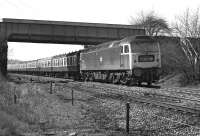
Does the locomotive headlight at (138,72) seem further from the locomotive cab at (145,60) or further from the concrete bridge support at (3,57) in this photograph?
the concrete bridge support at (3,57)

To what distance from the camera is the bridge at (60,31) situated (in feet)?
156

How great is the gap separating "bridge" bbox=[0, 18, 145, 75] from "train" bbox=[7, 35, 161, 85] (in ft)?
35.9

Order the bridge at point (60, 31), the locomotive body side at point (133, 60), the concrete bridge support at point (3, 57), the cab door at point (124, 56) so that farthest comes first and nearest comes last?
the bridge at point (60, 31) < the concrete bridge support at point (3, 57) < the cab door at point (124, 56) < the locomotive body side at point (133, 60)

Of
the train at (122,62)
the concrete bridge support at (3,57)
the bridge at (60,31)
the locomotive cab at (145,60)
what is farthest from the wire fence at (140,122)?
the bridge at (60,31)

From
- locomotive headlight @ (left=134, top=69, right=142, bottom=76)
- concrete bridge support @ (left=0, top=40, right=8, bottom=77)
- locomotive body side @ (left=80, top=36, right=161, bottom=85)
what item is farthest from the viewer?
concrete bridge support @ (left=0, top=40, right=8, bottom=77)

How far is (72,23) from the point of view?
1964 inches

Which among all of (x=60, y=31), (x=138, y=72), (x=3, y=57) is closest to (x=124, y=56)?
(x=138, y=72)

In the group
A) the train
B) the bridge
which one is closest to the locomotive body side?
the train

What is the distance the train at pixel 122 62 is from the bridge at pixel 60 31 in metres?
10.9

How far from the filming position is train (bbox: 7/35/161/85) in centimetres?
2353

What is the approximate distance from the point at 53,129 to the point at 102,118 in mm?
2478

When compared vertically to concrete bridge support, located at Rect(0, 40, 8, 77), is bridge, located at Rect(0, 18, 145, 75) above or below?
above

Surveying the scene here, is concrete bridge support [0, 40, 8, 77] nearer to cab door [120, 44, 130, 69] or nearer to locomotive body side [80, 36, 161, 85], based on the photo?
locomotive body side [80, 36, 161, 85]

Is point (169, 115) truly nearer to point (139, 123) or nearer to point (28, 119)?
point (139, 123)
